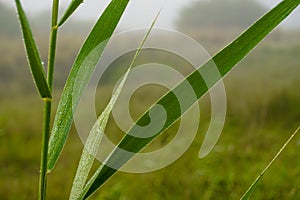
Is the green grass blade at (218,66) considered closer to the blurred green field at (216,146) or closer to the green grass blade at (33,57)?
the green grass blade at (33,57)

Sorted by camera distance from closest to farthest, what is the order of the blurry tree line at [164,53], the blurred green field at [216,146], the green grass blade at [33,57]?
the green grass blade at [33,57] → the blurred green field at [216,146] → the blurry tree line at [164,53]

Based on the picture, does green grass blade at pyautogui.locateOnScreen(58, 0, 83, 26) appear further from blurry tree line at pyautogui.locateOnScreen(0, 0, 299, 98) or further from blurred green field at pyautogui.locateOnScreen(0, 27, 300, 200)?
blurry tree line at pyautogui.locateOnScreen(0, 0, 299, 98)

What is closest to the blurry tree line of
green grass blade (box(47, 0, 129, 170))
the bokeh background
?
the bokeh background

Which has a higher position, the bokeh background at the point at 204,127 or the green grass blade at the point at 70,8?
the green grass blade at the point at 70,8

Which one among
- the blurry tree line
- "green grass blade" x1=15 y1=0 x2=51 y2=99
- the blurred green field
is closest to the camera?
"green grass blade" x1=15 y1=0 x2=51 y2=99

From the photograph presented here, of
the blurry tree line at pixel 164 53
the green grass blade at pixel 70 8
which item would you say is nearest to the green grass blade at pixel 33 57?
the green grass blade at pixel 70 8

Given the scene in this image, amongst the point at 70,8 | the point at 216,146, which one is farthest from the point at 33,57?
the point at 216,146

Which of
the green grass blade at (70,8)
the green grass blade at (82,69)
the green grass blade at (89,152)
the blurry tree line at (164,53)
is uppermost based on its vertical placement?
the green grass blade at (70,8)
